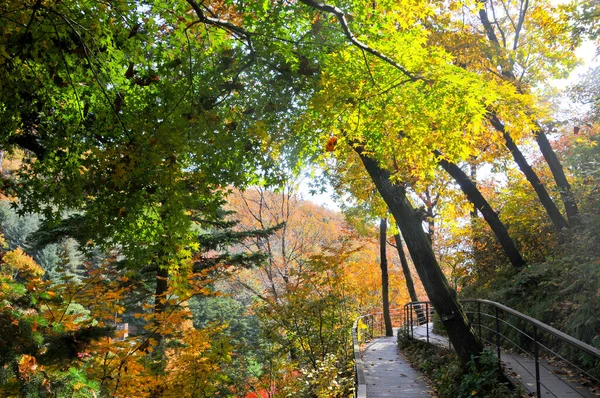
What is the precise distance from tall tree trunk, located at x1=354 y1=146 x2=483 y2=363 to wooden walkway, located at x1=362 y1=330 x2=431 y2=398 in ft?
3.85

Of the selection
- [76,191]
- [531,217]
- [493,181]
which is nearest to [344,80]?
[76,191]

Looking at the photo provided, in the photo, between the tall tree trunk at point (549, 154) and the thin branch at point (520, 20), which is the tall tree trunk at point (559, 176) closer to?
the tall tree trunk at point (549, 154)

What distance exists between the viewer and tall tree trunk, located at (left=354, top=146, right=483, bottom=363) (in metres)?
6.80

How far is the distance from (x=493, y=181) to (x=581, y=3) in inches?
522

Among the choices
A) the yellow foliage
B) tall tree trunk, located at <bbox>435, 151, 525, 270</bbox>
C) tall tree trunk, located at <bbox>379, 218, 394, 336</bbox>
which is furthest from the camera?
tall tree trunk, located at <bbox>379, 218, 394, 336</bbox>

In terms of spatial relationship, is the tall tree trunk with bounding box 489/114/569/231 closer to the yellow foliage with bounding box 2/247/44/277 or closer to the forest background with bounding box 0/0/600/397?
the forest background with bounding box 0/0/600/397

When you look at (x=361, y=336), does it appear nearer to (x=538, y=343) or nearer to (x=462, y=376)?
(x=462, y=376)

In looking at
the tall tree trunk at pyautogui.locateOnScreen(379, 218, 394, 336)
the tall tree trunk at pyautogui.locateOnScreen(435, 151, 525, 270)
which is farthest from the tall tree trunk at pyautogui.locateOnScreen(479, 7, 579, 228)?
the tall tree trunk at pyautogui.locateOnScreen(379, 218, 394, 336)

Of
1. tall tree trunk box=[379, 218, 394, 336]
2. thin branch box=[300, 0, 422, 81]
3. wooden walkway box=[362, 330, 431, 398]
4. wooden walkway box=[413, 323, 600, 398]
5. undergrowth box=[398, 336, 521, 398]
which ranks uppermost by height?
thin branch box=[300, 0, 422, 81]

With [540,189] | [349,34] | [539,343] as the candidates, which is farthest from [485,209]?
[349,34]

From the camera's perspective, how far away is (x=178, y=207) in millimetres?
5484

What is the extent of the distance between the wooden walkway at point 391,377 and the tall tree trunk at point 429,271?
1.17 m

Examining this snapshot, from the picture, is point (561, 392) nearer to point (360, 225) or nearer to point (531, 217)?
point (531, 217)

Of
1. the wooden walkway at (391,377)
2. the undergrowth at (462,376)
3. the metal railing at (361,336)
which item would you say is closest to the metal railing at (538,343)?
the undergrowth at (462,376)
